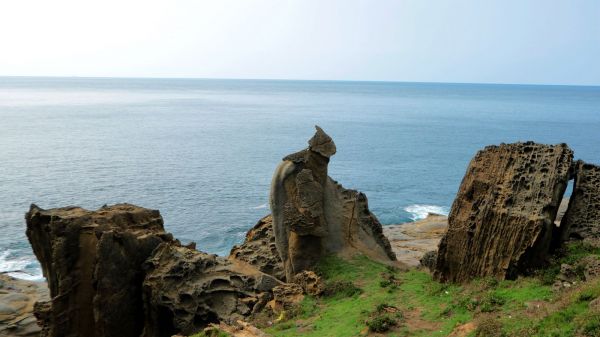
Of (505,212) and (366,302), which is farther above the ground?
(505,212)

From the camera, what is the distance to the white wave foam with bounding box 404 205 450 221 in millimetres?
54594

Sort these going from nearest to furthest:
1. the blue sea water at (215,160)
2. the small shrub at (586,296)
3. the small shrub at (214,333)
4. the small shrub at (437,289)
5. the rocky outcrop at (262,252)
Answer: the small shrub at (586,296) < the small shrub at (214,333) < the small shrub at (437,289) < the rocky outcrop at (262,252) < the blue sea water at (215,160)

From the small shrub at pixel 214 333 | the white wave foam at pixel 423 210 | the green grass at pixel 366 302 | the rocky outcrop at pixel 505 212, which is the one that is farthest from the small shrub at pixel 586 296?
the white wave foam at pixel 423 210

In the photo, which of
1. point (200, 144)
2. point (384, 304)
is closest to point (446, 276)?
point (384, 304)

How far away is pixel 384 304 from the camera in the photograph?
17.4 m

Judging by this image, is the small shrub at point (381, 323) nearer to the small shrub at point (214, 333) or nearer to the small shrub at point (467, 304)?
the small shrub at point (467, 304)

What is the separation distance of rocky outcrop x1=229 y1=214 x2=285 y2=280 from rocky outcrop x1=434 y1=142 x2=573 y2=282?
7907 millimetres

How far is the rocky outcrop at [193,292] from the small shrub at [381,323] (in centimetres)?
528

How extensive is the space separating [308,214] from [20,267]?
83.4 feet

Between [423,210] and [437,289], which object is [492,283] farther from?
[423,210]

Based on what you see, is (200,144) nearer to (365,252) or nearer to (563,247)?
(365,252)

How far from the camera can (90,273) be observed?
66.2 feet

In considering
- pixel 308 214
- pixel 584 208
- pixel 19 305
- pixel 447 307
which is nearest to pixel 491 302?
pixel 447 307

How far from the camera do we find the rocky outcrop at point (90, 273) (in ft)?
65.0
